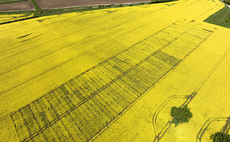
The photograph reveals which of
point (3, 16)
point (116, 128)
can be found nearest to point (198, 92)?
point (116, 128)

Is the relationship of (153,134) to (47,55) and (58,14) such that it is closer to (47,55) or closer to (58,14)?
(47,55)

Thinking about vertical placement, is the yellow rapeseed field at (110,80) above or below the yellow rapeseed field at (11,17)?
below

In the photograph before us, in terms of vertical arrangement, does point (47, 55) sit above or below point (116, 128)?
above

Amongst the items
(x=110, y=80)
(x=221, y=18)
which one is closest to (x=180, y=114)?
(x=110, y=80)

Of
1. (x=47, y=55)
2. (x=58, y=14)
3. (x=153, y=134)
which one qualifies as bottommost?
(x=153, y=134)

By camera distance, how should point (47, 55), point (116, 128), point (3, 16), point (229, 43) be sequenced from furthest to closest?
point (3, 16), point (229, 43), point (47, 55), point (116, 128)

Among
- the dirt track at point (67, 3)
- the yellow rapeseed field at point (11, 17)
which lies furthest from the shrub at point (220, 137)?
the dirt track at point (67, 3)

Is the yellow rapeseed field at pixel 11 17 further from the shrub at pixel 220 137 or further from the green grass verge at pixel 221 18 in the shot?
the green grass verge at pixel 221 18

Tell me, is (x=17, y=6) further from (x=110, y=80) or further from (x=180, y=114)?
(x=180, y=114)
